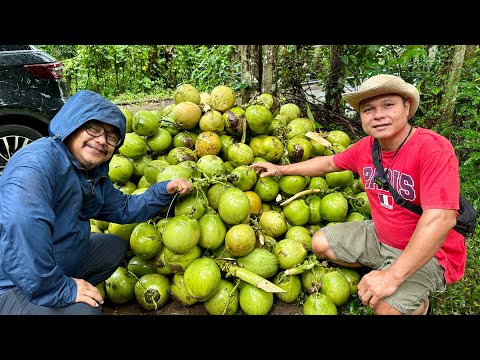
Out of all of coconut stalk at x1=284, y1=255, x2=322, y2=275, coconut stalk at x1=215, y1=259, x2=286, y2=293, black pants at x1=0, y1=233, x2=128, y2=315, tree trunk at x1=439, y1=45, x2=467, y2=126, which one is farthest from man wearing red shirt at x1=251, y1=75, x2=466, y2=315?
tree trunk at x1=439, y1=45, x2=467, y2=126

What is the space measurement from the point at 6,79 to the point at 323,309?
13.2 feet

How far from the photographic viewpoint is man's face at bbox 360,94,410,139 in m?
2.40

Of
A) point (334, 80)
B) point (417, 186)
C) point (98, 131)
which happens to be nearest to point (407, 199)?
point (417, 186)

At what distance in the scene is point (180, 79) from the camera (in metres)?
11.5

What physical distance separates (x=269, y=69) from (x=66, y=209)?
335 centimetres

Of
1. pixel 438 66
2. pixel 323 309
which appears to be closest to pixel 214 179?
pixel 323 309

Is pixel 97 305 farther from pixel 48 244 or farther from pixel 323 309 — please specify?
pixel 323 309

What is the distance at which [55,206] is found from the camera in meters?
2.21

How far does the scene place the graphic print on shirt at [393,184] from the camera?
96.4 inches

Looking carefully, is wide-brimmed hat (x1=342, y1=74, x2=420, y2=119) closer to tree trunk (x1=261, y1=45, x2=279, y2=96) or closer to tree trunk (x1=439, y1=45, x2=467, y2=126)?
tree trunk (x1=261, y1=45, x2=279, y2=96)

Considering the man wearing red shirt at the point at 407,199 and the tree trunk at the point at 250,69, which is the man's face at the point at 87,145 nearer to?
the man wearing red shirt at the point at 407,199

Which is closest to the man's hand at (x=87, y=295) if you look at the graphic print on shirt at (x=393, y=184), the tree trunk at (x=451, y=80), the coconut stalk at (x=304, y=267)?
the coconut stalk at (x=304, y=267)

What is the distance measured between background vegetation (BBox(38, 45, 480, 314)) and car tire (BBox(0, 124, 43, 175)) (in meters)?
2.54

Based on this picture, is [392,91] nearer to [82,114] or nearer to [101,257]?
[82,114]
